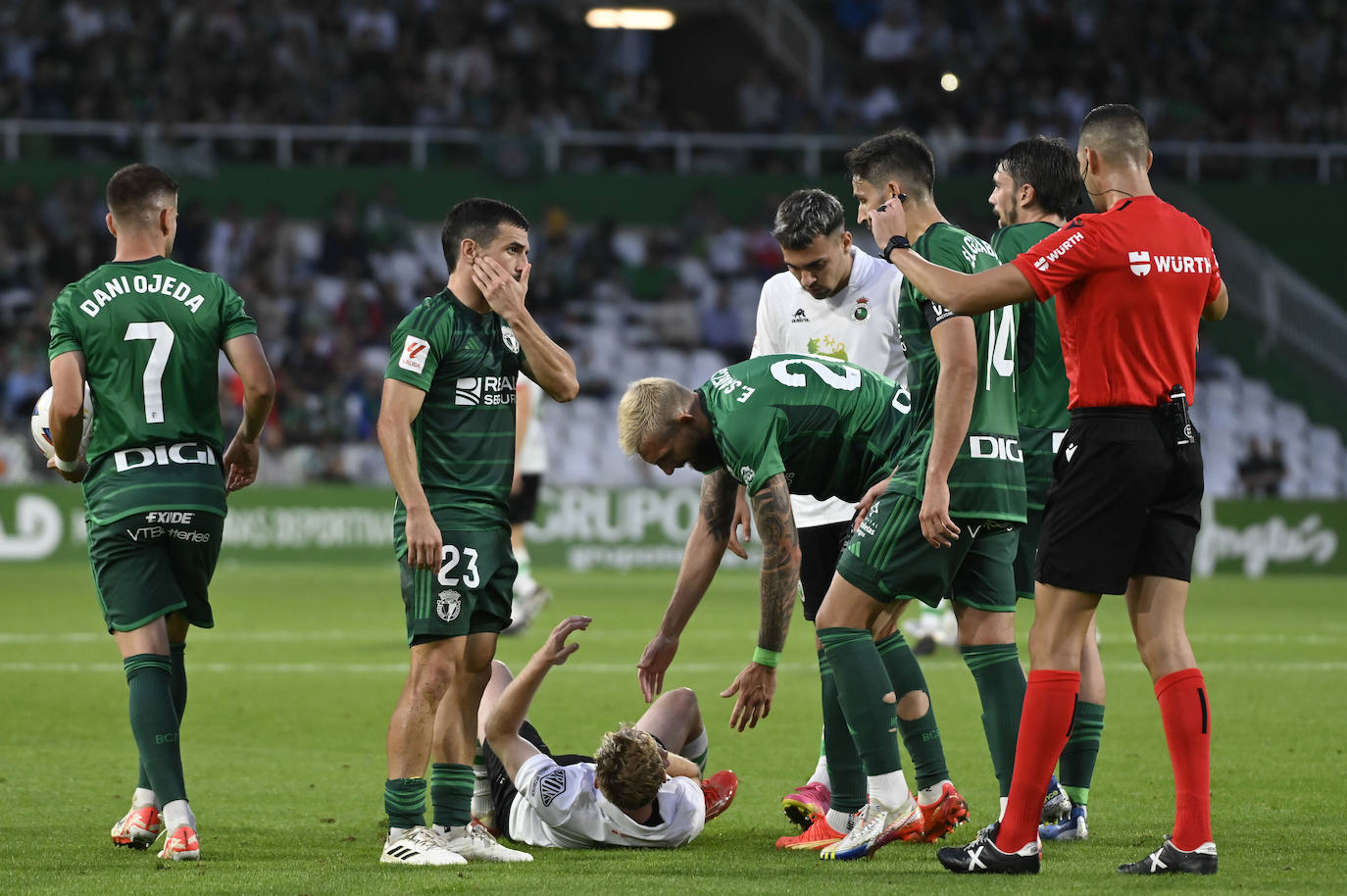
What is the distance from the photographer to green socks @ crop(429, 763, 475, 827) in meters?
5.82

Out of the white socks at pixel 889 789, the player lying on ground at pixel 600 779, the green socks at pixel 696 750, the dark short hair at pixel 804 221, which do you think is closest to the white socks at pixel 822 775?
the player lying on ground at pixel 600 779

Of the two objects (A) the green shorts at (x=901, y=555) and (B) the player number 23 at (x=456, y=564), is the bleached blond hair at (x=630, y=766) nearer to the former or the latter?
(B) the player number 23 at (x=456, y=564)

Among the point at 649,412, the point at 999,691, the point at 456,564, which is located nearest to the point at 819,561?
the point at 999,691

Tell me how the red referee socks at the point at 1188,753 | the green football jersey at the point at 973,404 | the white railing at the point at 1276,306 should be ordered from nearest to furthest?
the red referee socks at the point at 1188,753 < the green football jersey at the point at 973,404 < the white railing at the point at 1276,306

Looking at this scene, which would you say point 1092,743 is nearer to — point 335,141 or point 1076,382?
point 1076,382

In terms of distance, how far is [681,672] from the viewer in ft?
37.0

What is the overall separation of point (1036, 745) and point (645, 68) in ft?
84.6

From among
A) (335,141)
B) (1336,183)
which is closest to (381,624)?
(335,141)

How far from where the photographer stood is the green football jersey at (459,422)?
18.9ft

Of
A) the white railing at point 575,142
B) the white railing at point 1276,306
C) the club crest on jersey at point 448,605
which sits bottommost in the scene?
the club crest on jersey at point 448,605

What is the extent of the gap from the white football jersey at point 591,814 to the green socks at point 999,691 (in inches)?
42.6

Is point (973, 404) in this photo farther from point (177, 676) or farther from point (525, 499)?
point (525, 499)

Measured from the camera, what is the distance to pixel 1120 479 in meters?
5.12

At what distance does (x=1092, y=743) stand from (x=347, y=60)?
2237cm
